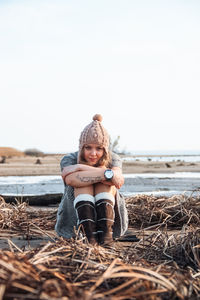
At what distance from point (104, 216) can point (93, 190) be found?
282 millimetres

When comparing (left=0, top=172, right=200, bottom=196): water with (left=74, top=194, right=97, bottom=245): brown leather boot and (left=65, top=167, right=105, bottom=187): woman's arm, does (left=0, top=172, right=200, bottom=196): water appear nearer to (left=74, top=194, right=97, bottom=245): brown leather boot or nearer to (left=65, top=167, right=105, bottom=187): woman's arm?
(left=65, top=167, right=105, bottom=187): woman's arm

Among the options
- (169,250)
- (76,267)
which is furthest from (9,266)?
(169,250)

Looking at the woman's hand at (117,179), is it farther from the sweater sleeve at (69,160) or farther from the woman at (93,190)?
the sweater sleeve at (69,160)

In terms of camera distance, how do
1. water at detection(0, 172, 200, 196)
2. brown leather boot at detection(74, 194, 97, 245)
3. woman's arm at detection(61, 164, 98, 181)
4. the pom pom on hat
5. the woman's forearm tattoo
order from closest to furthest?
1. brown leather boot at detection(74, 194, 97, 245)
2. the woman's forearm tattoo
3. woman's arm at detection(61, 164, 98, 181)
4. the pom pom on hat
5. water at detection(0, 172, 200, 196)

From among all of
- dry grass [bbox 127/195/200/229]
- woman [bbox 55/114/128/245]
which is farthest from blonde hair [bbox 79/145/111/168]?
dry grass [bbox 127/195/200/229]

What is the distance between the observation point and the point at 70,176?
3193 mm

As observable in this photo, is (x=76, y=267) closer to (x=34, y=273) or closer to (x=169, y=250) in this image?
(x=34, y=273)

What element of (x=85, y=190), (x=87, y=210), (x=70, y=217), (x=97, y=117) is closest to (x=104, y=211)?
(x=87, y=210)

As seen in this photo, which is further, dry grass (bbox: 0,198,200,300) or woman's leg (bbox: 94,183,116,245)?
woman's leg (bbox: 94,183,116,245)

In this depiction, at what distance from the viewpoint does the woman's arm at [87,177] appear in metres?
3.05

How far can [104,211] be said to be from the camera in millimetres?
3000

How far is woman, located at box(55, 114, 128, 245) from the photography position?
297 cm

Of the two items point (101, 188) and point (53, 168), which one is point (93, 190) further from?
point (53, 168)

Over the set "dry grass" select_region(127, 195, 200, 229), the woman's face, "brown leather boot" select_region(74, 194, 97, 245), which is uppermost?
the woman's face
